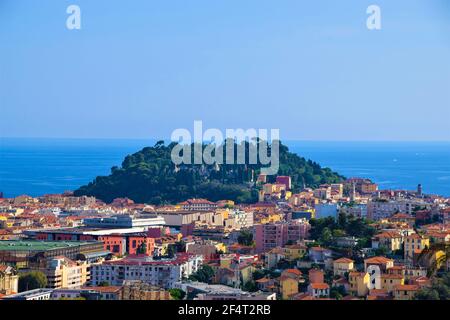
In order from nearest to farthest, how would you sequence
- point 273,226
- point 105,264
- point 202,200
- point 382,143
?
point 105,264 → point 273,226 → point 202,200 → point 382,143

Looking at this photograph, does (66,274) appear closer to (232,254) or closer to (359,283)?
(232,254)

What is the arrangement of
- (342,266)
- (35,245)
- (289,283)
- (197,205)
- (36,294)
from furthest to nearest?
(197,205) < (35,245) < (342,266) < (289,283) < (36,294)

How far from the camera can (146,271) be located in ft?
48.9

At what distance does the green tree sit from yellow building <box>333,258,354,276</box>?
2739 millimetres

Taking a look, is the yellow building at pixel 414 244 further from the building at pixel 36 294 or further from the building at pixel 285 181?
the building at pixel 285 181

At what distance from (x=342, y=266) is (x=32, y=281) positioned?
115 inches

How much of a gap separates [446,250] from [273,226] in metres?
3.98

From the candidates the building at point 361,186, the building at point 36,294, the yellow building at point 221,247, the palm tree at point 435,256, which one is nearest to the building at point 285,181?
the building at point 361,186

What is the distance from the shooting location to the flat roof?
1669 cm

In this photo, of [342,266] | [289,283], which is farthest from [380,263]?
[289,283]

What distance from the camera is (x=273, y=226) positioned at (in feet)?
59.2
